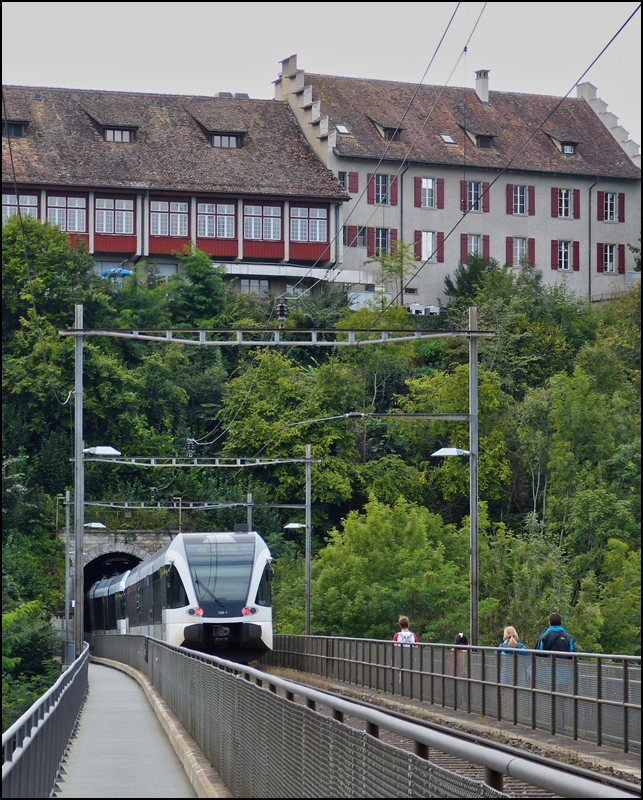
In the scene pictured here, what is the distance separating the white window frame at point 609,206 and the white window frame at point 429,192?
13133mm

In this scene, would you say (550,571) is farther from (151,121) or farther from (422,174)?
(151,121)

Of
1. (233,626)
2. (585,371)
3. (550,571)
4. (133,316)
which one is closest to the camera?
(233,626)

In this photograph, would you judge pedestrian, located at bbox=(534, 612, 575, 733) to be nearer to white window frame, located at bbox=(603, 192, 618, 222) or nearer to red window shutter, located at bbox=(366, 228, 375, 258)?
red window shutter, located at bbox=(366, 228, 375, 258)

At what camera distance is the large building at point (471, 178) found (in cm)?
10094

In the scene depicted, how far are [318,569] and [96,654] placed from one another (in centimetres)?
991

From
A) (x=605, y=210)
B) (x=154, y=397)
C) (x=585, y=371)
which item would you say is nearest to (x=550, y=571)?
(x=585, y=371)

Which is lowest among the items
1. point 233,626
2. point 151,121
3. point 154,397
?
point 233,626

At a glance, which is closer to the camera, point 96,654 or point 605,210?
point 96,654

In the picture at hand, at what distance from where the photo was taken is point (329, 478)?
8456 centimetres

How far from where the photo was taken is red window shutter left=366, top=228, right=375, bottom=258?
328ft

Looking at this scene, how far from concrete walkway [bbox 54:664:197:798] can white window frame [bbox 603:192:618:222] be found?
84.2m

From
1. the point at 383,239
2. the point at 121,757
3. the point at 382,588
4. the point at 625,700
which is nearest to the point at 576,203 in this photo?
the point at 383,239

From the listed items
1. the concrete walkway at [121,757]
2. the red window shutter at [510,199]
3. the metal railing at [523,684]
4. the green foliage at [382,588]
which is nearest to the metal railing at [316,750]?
the concrete walkway at [121,757]

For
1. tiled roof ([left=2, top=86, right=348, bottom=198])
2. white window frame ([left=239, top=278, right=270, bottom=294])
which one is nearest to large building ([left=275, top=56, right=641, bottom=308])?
tiled roof ([left=2, top=86, right=348, bottom=198])
